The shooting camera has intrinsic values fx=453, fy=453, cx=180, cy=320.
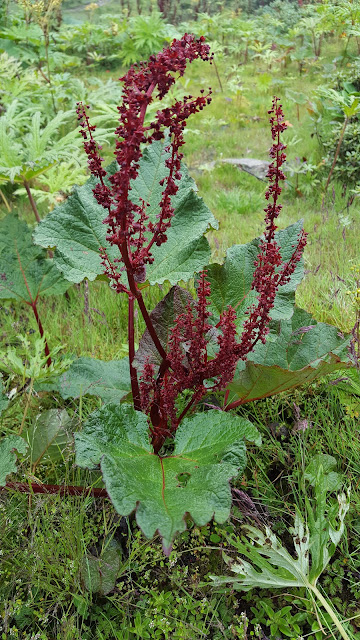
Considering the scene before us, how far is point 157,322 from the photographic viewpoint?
1.67 meters

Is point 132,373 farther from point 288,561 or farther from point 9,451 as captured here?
point 288,561

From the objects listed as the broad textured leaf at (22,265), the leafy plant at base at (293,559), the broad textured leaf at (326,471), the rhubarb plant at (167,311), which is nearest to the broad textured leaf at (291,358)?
the rhubarb plant at (167,311)

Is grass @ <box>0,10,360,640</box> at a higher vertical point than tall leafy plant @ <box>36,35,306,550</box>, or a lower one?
lower

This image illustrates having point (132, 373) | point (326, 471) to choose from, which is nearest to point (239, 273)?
point (132, 373)

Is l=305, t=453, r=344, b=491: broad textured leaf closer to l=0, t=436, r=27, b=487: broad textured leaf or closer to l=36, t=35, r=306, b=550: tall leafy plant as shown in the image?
l=36, t=35, r=306, b=550: tall leafy plant

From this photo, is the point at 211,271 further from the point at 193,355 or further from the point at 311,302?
the point at 311,302

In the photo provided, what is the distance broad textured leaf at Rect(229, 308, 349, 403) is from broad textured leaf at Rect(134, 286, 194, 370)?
0.30 m

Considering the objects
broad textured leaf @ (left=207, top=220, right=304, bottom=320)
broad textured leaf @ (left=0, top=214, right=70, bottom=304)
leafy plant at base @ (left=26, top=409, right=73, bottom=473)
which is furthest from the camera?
broad textured leaf @ (left=0, top=214, right=70, bottom=304)

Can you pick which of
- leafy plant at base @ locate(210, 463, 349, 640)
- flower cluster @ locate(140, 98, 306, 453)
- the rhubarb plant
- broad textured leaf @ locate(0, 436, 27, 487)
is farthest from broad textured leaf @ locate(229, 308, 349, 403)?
broad textured leaf @ locate(0, 436, 27, 487)

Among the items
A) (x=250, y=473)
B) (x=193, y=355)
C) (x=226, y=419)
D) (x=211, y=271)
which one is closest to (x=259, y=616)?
(x=250, y=473)

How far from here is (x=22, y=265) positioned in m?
2.12

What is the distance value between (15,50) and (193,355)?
27.5 ft

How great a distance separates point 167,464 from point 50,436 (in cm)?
50

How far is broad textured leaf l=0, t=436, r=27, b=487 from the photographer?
1.37m
